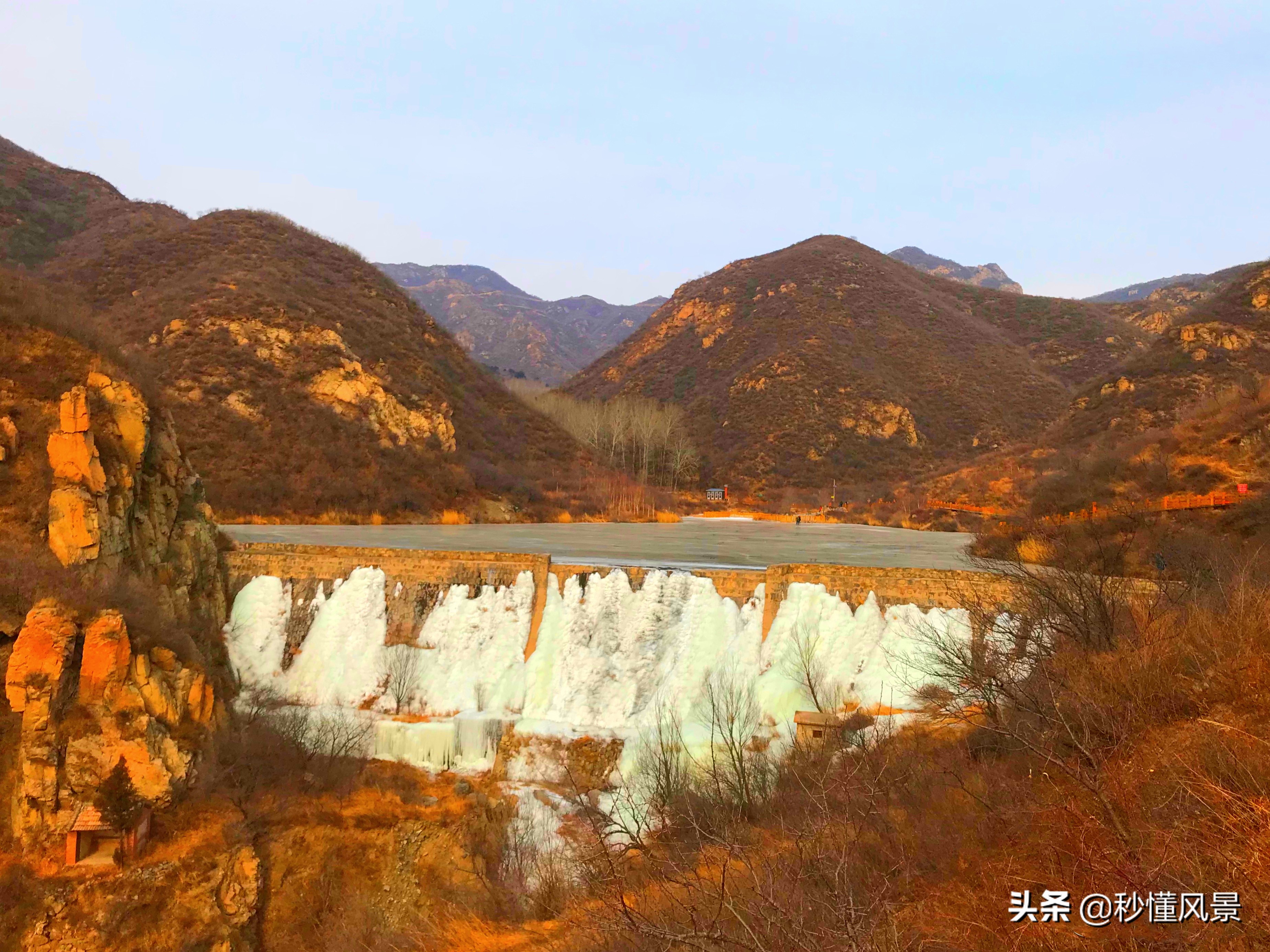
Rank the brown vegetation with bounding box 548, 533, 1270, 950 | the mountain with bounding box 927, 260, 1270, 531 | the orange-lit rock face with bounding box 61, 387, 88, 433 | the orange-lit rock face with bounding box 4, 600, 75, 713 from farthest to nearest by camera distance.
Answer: the mountain with bounding box 927, 260, 1270, 531 < the orange-lit rock face with bounding box 61, 387, 88, 433 < the orange-lit rock face with bounding box 4, 600, 75, 713 < the brown vegetation with bounding box 548, 533, 1270, 950

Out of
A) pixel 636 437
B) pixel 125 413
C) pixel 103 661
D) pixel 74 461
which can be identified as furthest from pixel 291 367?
pixel 103 661

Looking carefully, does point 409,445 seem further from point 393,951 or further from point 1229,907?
point 1229,907

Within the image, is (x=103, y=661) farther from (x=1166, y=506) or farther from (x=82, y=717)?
(x=1166, y=506)

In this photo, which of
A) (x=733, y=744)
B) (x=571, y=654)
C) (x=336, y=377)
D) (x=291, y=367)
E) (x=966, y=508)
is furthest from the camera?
(x=966, y=508)

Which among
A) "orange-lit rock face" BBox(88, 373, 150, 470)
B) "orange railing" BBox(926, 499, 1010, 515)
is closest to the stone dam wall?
"orange-lit rock face" BBox(88, 373, 150, 470)

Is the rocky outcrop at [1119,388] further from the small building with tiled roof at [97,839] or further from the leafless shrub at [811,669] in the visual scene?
the small building with tiled roof at [97,839]

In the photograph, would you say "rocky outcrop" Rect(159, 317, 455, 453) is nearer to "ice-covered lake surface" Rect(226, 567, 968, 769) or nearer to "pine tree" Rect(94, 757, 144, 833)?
"ice-covered lake surface" Rect(226, 567, 968, 769)
